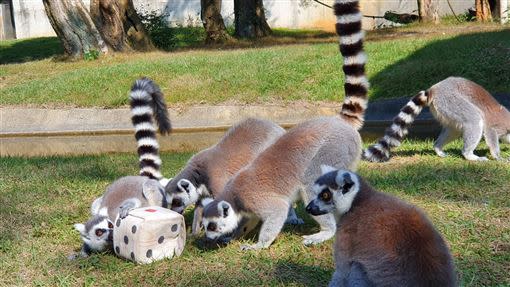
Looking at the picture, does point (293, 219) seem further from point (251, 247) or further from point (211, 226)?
point (211, 226)

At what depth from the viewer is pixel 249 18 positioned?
67.1ft

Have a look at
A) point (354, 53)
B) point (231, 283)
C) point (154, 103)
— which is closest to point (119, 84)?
point (154, 103)

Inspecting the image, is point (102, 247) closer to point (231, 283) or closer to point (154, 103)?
point (231, 283)

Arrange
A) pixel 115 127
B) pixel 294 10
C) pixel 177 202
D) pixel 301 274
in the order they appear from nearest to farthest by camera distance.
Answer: pixel 301 274
pixel 177 202
pixel 115 127
pixel 294 10

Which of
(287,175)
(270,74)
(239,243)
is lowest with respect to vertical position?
(239,243)

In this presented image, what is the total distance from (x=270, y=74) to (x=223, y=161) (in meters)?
8.04

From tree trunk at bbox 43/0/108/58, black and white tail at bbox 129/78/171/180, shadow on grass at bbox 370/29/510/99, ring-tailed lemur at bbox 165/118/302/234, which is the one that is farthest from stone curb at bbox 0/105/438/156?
tree trunk at bbox 43/0/108/58

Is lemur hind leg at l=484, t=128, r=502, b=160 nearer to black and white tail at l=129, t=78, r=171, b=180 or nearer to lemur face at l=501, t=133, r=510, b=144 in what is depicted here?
lemur face at l=501, t=133, r=510, b=144

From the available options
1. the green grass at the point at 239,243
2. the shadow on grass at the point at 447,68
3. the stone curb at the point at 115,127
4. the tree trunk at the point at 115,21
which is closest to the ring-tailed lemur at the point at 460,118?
the green grass at the point at 239,243

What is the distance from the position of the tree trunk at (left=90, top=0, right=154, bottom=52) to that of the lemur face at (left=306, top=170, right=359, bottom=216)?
14945 millimetres

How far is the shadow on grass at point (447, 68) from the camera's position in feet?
38.4

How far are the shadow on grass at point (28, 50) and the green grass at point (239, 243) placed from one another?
15.8m

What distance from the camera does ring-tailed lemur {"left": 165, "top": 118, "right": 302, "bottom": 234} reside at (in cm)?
530

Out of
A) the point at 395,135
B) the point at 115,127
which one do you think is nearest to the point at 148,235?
the point at 395,135
